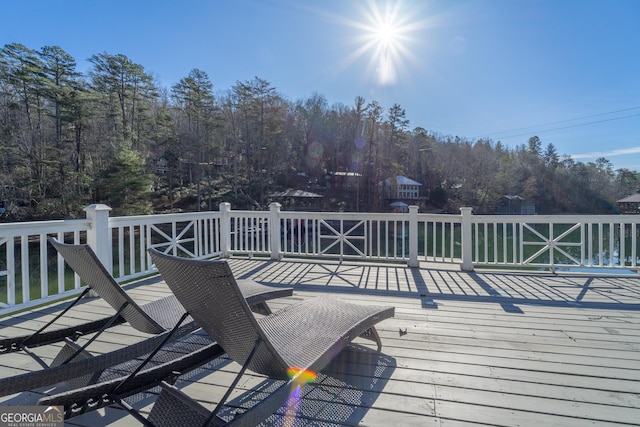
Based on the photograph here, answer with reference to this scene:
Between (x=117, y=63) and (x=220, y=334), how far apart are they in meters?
25.6

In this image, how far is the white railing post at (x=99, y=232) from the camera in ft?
11.6

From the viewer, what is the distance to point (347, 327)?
1962 mm

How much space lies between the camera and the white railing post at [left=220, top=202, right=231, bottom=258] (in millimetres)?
5922

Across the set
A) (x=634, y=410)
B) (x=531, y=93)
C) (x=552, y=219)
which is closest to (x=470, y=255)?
(x=552, y=219)

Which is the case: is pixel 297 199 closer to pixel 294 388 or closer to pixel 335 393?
pixel 335 393

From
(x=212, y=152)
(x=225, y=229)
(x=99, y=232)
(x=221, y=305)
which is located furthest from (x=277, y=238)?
(x=212, y=152)

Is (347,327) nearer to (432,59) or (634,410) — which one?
(634,410)

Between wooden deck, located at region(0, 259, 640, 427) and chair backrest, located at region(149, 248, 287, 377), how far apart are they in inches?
14.8

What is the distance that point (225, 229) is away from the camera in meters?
5.99

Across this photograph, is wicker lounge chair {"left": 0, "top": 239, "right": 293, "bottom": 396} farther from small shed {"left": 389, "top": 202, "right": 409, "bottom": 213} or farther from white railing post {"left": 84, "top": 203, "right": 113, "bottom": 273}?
small shed {"left": 389, "top": 202, "right": 409, "bottom": 213}

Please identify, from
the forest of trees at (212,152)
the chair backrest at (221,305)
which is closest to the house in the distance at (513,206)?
the forest of trees at (212,152)

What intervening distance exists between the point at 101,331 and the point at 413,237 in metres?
4.30

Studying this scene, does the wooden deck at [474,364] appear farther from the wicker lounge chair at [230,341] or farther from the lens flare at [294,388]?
the wicker lounge chair at [230,341]

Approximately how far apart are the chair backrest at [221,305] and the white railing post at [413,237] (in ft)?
12.7
